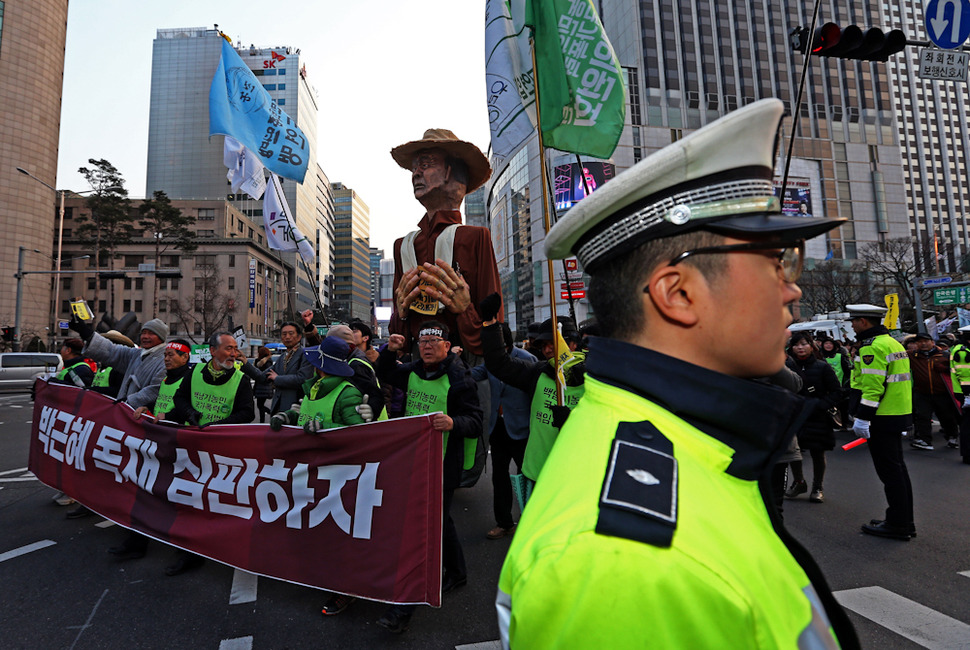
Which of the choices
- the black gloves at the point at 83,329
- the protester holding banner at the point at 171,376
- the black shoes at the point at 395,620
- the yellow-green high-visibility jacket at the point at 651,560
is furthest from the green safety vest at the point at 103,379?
the yellow-green high-visibility jacket at the point at 651,560

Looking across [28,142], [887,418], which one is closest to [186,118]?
[28,142]

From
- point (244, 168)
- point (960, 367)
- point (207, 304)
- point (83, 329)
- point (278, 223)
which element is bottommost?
point (960, 367)

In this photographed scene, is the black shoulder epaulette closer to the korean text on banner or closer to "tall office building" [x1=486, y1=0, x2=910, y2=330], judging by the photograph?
the korean text on banner

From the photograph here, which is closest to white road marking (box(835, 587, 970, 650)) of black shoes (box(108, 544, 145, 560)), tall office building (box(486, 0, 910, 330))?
black shoes (box(108, 544, 145, 560))

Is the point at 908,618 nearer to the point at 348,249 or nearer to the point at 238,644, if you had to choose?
the point at 238,644

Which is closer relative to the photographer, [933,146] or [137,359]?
[137,359]

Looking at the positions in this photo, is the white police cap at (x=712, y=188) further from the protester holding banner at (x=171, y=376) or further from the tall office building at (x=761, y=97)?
the tall office building at (x=761, y=97)

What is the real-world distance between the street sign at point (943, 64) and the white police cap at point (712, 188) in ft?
27.1

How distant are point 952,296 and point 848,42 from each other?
25.8 meters

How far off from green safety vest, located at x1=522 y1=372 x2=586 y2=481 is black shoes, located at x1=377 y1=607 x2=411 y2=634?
1.42 metres

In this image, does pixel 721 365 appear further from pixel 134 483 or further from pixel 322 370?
pixel 134 483

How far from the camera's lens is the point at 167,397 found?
15.5ft

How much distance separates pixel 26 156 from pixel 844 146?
81676mm

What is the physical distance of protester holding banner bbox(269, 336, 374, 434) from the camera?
362 centimetres
